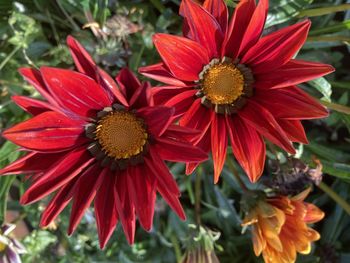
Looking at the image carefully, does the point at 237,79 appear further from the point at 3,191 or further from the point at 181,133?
the point at 3,191

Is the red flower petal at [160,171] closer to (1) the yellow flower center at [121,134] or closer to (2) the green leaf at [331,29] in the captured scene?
(1) the yellow flower center at [121,134]

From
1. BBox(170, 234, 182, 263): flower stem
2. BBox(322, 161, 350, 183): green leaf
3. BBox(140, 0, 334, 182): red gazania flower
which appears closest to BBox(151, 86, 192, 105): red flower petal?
BBox(140, 0, 334, 182): red gazania flower

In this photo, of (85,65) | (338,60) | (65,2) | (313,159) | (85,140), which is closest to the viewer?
(85,65)

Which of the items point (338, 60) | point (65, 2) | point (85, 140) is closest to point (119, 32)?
point (65, 2)

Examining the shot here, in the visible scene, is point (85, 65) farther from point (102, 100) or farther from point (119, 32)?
point (119, 32)

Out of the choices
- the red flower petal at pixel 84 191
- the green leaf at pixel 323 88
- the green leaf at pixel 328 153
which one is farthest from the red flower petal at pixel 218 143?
the green leaf at pixel 328 153

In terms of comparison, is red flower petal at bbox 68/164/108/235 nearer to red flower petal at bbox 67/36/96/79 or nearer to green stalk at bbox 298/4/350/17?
red flower petal at bbox 67/36/96/79

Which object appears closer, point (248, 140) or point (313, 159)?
point (248, 140)
